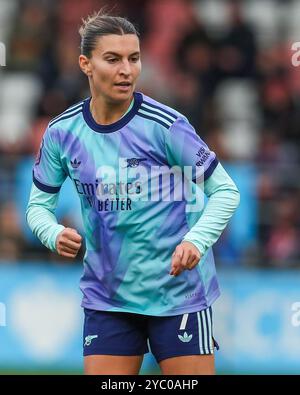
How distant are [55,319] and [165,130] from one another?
5.92m

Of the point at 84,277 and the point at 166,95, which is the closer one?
the point at 84,277

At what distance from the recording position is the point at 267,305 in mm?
11289

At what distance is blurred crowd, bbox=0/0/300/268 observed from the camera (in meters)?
11.9

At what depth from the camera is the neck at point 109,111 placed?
5973mm

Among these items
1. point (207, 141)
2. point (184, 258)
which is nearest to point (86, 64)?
point (184, 258)

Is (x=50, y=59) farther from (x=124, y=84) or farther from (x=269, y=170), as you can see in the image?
(x=124, y=84)

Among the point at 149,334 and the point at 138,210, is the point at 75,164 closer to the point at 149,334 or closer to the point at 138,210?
the point at 138,210

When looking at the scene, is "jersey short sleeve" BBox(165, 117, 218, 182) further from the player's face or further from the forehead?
the forehead

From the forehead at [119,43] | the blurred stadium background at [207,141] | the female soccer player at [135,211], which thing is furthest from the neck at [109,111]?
the blurred stadium background at [207,141]

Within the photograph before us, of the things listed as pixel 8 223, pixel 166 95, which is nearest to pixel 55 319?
pixel 8 223

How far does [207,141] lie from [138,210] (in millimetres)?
6425

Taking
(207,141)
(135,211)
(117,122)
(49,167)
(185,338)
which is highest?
(207,141)

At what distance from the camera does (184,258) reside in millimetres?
5527

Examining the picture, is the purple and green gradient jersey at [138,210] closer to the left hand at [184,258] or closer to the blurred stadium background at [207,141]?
the left hand at [184,258]
